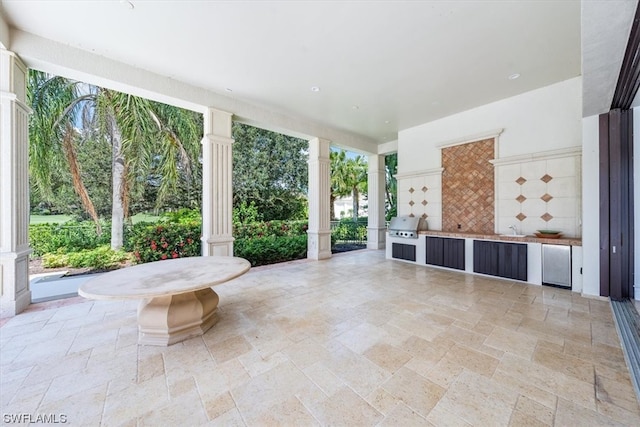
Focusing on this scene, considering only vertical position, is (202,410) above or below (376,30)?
below

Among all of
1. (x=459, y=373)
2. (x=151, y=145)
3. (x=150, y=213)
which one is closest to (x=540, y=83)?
(x=459, y=373)

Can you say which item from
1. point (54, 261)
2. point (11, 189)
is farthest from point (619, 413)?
point (54, 261)

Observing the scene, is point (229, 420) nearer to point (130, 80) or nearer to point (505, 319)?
point (505, 319)

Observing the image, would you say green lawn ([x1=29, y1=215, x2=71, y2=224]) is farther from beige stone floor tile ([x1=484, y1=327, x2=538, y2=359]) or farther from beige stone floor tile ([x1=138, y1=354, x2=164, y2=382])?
beige stone floor tile ([x1=484, y1=327, x2=538, y2=359])

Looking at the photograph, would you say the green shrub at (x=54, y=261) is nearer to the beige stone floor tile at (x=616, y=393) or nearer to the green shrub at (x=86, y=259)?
the green shrub at (x=86, y=259)

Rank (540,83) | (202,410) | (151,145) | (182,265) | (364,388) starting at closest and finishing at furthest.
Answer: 1. (202,410)
2. (364,388)
3. (182,265)
4. (540,83)
5. (151,145)

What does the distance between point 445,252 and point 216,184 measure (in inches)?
206

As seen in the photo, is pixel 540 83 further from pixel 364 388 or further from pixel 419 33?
pixel 364 388

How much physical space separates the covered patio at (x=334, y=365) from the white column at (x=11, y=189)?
367mm

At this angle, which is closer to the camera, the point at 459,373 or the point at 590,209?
the point at 459,373

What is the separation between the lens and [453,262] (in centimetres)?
535

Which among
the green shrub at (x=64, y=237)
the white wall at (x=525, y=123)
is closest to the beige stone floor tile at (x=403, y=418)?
the white wall at (x=525, y=123)

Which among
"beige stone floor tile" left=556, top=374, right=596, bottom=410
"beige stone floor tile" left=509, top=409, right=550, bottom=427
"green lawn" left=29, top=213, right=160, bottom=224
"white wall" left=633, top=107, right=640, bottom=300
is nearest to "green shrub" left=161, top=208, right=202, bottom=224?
"green lawn" left=29, top=213, right=160, bottom=224

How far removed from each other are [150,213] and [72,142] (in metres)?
2.87
